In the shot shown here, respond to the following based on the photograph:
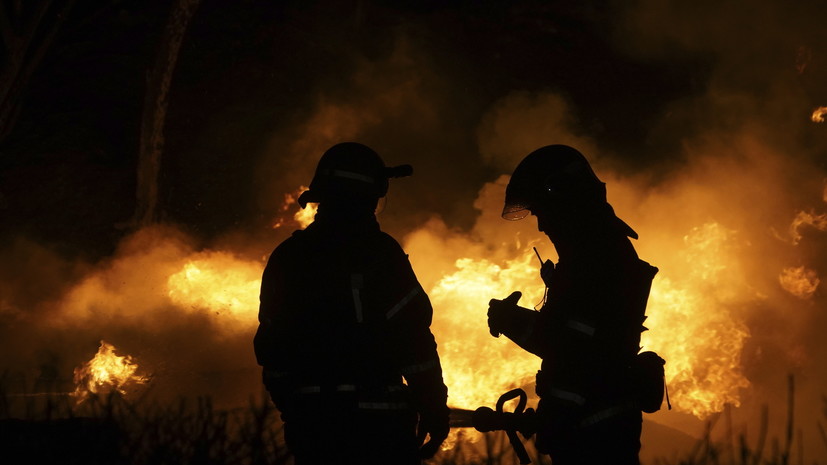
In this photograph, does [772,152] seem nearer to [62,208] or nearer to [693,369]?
[693,369]

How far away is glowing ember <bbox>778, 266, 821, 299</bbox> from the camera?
13188mm

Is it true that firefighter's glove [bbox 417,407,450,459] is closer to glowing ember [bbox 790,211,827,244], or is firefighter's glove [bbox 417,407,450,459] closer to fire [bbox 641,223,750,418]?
fire [bbox 641,223,750,418]

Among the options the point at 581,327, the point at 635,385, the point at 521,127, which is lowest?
the point at 635,385

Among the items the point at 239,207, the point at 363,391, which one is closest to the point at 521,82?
the point at 239,207

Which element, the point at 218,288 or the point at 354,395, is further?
the point at 218,288

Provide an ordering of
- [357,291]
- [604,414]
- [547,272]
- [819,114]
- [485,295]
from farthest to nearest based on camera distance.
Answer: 1. [819,114]
2. [485,295]
3. [547,272]
4. [604,414]
5. [357,291]

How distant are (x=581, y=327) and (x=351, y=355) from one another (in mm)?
1148

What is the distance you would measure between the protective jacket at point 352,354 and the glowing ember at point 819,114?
1227 cm

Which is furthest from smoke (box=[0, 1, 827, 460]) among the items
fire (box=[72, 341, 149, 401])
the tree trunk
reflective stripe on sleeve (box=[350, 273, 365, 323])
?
reflective stripe on sleeve (box=[350, 273, 365, 323])

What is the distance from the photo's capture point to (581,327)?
3.45 metres

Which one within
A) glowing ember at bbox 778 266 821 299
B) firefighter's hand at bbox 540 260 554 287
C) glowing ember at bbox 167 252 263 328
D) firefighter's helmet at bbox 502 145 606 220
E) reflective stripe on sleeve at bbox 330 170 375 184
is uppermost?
glowing ember at bbox 778 266 821 299

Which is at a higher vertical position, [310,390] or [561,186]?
[561,186]

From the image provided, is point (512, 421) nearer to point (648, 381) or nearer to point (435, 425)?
point (435, 425)

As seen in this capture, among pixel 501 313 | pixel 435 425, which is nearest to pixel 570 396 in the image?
pixel 501 313
